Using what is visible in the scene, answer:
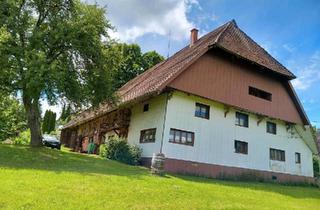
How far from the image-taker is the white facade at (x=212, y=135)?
21.2 meters

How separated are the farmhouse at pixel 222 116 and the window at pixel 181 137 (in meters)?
0.06

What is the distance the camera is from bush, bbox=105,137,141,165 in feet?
72.4

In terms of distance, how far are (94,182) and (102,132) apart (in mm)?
18107

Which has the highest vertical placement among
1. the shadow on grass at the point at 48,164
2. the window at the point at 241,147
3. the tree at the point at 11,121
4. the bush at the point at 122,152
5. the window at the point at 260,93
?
the window at the point at 260,93

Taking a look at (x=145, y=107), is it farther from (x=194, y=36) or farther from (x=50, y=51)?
(x=194, y=36)

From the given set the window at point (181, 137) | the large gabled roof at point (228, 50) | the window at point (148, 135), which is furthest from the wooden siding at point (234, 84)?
the window at point (148, 135)

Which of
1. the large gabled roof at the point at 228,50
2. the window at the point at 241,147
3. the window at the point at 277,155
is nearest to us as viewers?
the large gabled roof at the point at 228,50

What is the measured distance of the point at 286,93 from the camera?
27.8m

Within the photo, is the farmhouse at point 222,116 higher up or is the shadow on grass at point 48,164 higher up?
the farmhouse at point 222,116

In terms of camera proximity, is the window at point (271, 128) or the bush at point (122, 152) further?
the window at point (271, 128)

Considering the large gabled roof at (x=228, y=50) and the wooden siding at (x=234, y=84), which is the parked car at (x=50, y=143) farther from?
the wooden siding at (x=234, y=84)

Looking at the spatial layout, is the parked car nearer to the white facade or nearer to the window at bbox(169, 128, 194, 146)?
the white facade

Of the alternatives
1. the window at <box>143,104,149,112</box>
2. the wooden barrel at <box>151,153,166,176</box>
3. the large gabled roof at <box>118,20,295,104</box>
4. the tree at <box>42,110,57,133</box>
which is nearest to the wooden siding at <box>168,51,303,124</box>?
the large gabled roof at <box>118,20,295,104</box>

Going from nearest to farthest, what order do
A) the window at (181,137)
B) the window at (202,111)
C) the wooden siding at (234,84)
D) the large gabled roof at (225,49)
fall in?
the window at (181,137)
the large gabled roof at (225,49)
the wooden siding at (234,84)
the window at (202,111)
